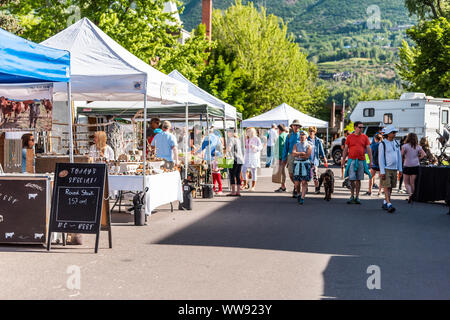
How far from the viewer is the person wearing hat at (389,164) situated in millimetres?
13430

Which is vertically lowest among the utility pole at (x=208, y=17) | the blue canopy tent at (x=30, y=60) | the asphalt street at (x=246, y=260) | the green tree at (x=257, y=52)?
the asphalt street at (x=246, y=260)

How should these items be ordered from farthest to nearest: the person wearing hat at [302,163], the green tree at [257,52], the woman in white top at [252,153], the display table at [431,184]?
1. the green tree at [257,52]
2. the woman in white top at [252,153]
3. the display table at [431,184]
4. the person wearing hat at [302,163]

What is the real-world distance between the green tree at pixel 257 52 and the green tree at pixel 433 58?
15.8m

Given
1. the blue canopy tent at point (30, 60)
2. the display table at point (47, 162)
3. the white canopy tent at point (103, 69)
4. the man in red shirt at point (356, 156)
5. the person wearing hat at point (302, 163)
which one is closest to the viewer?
the blue canopy tent at point (30, 60)

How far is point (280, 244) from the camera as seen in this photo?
29.5ft

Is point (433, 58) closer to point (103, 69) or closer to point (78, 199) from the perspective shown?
point (103, 69)

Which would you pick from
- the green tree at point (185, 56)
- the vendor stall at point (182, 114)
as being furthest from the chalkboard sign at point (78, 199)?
the green tree at point (185, 56)

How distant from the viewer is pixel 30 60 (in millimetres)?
8172

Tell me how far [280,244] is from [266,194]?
8.58 meters

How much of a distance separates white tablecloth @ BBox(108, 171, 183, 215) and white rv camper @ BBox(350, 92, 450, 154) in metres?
18.8

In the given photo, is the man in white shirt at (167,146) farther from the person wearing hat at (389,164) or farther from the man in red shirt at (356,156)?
the person wearing hat at (389,164)

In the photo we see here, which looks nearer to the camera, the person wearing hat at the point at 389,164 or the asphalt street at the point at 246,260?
the asphalt street at the point at 246,260

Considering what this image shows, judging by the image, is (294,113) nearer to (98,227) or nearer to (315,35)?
(98,227)

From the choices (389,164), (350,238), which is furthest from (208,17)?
(350,238)
